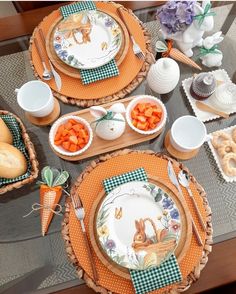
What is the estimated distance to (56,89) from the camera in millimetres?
1198

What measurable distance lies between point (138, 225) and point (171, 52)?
638mm

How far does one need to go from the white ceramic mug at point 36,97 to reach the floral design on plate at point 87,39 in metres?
0.13

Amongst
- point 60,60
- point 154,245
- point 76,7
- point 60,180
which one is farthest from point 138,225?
point 76,7

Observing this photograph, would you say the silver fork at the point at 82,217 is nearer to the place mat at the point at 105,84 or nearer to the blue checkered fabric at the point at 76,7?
the place mat at the point at 105,84

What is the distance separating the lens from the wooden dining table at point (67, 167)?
3.42 feet

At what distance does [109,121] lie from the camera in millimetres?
1056

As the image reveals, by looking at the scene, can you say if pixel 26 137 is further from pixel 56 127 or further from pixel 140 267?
pixel 140 267

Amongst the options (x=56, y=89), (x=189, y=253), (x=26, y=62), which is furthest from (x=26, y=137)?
(x=189, y=253)

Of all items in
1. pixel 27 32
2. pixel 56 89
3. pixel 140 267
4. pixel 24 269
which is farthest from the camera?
pixel 27 32

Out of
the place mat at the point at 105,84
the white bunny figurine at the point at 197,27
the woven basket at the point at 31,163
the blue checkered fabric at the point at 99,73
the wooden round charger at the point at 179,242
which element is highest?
the white bunny figurine at the point at 197,27

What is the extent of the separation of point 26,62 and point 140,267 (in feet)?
2.68

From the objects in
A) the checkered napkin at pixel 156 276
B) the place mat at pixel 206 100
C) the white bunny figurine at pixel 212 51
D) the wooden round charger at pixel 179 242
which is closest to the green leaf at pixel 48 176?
the wooden round charger at pixel 179 242

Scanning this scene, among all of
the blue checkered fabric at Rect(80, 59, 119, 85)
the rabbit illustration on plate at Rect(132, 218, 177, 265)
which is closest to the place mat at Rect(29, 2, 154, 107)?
the blue checkered fabric at Rect(80, 59, 119, 85)

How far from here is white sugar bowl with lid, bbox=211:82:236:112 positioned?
46.1 inches
